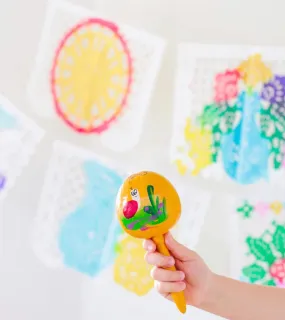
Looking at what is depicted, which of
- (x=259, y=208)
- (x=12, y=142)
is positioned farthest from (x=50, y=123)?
(x=259, y=208)

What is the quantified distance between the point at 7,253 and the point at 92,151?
331mm

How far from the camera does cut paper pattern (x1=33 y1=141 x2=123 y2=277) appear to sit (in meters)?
1.36

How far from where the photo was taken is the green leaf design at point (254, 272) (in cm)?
124

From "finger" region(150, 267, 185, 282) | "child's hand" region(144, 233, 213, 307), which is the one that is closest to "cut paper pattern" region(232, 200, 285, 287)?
"child's hand" region(144, 233, 213, 307)

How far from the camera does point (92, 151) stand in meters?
1.40

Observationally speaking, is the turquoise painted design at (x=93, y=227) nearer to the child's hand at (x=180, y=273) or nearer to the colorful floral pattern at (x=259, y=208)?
the colorful floral pattern at (x=259, y=208)

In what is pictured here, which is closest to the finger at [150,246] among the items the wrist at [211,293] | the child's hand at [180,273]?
the child's hand at [180,273]

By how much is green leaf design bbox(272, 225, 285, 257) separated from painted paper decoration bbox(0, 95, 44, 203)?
61 centimetres

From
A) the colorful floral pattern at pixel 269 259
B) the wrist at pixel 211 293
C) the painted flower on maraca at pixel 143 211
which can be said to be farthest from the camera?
the colorful floral pattern at pixel 269 259

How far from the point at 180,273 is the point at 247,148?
52 centimetres

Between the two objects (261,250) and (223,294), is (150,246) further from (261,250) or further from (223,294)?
(261,250)

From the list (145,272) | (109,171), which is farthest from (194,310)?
(109,171)

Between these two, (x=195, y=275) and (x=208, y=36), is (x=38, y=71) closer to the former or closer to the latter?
(x=208, y=36)

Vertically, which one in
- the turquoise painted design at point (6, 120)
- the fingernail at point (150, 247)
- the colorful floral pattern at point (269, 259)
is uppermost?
the turquoise painted design at point (6, 120)
